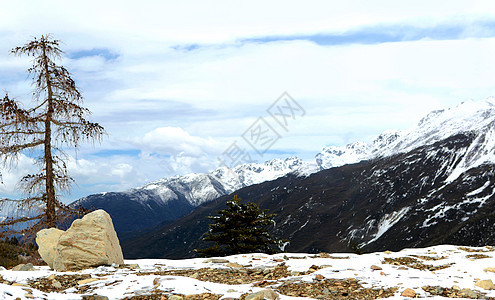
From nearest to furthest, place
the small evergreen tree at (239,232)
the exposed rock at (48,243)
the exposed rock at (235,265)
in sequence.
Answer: the exposed rock at (235,265) < the exposed rock at (48,243) < the small evergreen tree at (239,232)

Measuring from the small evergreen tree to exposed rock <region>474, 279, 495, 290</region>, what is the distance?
26988 mm

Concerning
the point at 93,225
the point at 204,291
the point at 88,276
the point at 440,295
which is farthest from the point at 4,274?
the point at 440,295

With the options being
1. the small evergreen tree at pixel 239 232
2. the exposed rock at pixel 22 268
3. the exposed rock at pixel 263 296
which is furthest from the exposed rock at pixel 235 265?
the small evergreen tree at pixel 239 232

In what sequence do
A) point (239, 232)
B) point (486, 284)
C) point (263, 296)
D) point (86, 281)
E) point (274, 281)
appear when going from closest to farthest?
point (263, 296), point (486, 284), point (274, 281), point (86, 281), point (239, 232)

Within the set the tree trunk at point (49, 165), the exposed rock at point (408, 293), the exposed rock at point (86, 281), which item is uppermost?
the tree trunk at point (49, 165)

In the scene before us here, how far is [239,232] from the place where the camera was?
40312 millimetres

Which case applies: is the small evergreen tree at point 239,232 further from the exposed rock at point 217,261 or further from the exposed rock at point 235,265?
the exposed rock at point 235,265

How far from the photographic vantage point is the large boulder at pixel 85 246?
17.6 m

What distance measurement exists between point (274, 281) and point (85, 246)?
9.44 meters

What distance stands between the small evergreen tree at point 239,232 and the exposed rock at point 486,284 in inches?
1063

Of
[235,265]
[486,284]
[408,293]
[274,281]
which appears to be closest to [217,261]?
[235,265]

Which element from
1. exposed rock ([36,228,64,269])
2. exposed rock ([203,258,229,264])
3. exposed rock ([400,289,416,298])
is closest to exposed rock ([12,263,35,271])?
exposed rock ([36,228,64,269])

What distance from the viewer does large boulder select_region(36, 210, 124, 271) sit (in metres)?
17.6

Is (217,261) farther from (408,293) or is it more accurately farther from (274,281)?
(408,293)
